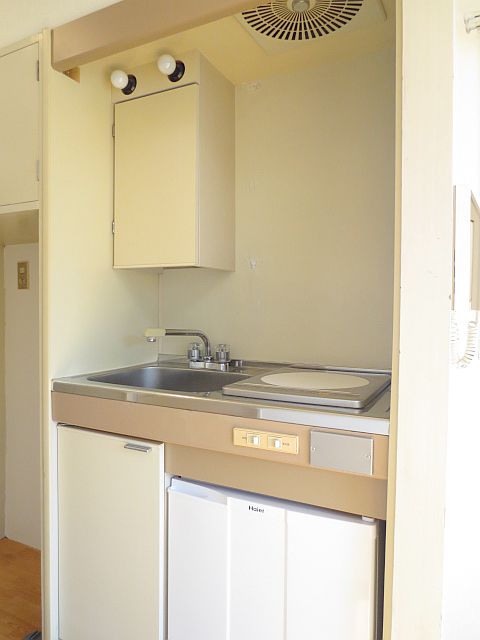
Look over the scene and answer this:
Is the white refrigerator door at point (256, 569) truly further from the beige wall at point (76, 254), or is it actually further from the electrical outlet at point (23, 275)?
the electrical outlet at point (23, 275)

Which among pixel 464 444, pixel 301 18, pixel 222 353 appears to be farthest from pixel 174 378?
pixel 301 18

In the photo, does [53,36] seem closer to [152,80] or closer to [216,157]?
[152,80]

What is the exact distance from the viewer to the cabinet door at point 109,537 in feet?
4.36

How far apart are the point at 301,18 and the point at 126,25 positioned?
1.84 feet

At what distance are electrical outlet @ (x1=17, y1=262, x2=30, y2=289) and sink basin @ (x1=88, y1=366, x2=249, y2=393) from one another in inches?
33.3

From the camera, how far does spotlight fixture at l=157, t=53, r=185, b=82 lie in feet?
5.11

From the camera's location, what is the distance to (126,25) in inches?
52.2

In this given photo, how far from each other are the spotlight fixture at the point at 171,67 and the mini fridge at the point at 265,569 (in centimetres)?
141

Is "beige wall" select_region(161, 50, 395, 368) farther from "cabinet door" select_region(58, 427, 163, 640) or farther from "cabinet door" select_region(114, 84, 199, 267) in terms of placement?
"cabinet door" select_region(58, 427, 163, 640)

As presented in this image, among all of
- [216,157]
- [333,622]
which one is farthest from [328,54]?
[333,622]

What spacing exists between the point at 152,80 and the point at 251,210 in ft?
2.03

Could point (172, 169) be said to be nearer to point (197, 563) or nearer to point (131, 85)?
point (131, 85)

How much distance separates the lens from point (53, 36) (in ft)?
4.90

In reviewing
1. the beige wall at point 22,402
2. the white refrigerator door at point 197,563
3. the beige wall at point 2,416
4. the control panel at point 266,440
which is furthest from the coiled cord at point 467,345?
the beige wall at point 2,416
